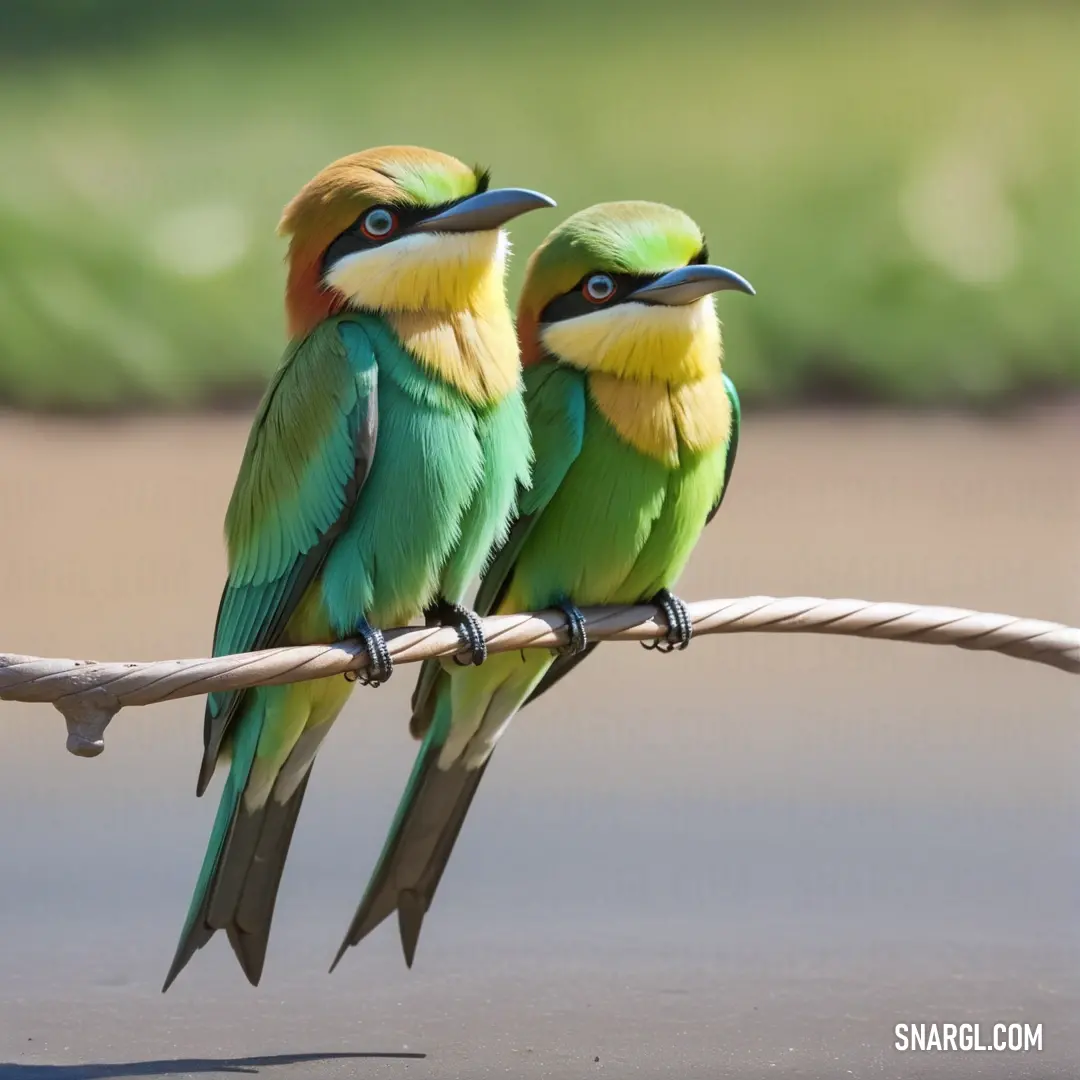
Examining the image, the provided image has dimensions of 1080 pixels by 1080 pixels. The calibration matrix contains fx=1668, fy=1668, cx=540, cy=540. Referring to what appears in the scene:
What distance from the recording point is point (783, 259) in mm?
2748

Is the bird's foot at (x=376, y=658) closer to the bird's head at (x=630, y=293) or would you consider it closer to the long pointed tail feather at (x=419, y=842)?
the long pointed tail feather at (x=419, y=842)

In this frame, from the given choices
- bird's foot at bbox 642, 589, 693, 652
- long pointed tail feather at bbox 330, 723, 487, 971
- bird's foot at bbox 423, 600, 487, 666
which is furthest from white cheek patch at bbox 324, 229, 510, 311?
long pointed tail feather at bbox 330, 723, 487, 971

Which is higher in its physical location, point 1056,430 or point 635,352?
point 1056,430

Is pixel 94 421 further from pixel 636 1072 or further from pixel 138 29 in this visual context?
pixel 636 1072

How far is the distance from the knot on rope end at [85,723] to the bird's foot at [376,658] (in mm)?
379

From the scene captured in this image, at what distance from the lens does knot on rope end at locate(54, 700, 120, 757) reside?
146 cm

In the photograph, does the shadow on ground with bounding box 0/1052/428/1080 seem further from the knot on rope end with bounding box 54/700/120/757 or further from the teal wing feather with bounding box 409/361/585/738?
the knot on rope end with bounding box 54/700/120/757

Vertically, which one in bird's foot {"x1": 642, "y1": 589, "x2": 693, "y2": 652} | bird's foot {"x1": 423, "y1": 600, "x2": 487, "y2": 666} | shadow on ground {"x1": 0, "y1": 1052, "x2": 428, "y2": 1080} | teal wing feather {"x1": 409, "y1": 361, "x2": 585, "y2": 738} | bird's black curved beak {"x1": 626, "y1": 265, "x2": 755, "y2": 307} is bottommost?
shadow on ground {"x1": 0, "y1": 1052, "x2": 428, "y2": 1080}

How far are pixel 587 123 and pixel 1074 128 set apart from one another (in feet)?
2.71

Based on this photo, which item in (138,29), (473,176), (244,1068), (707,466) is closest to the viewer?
(473,176)

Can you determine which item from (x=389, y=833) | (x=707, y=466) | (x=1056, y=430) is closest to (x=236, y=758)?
(x=389, y=833)

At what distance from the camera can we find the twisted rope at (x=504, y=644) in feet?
4.78

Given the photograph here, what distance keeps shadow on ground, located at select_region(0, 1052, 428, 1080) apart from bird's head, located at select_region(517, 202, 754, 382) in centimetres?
99

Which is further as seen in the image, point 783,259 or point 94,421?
point 783,259
